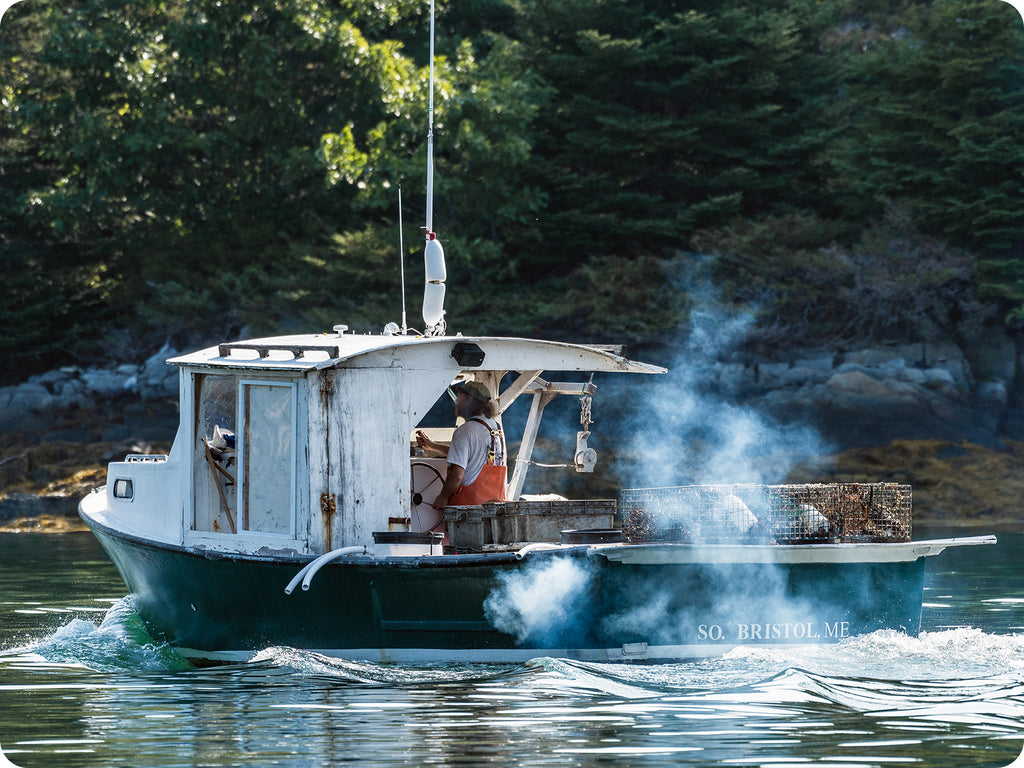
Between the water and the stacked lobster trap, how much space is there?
28.7 inches

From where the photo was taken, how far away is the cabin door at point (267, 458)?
34.1ft

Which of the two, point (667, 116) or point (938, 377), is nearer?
point (938, 377)

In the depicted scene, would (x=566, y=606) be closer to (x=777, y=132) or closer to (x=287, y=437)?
(x=287, y=437)

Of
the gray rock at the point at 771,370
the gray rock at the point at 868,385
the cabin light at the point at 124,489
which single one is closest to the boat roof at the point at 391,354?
the cabin light at the point at 124,489

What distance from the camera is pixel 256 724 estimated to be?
8.81 m

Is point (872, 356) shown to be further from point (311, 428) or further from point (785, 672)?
point (311, 428)

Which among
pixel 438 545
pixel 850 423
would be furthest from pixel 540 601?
pixel 850 423

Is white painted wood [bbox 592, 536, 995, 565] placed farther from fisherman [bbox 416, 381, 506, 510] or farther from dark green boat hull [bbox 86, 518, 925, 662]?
fisherman [bbox 416, 381, 506, 510]

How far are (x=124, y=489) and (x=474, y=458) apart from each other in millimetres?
2982

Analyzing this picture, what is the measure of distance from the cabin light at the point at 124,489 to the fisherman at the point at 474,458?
8.33 feet

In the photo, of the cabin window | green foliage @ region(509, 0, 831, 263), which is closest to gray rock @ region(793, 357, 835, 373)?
green foliage @ region(509, 0, 831, 263)

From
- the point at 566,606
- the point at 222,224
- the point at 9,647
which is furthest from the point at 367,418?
the point at 222,224

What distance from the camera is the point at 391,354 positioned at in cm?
1044

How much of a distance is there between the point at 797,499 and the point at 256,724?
3.71m
